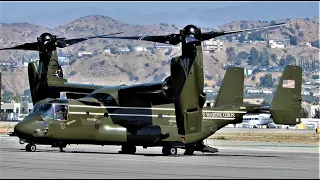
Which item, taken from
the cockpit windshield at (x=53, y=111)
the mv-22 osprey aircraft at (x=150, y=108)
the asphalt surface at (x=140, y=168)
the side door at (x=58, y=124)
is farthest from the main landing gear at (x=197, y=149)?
the asphalt surface at (x=140, y=168)

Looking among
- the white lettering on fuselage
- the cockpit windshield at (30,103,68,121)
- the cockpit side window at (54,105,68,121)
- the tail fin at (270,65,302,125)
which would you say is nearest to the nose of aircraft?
the cockpit windshield at (30,103,68,121)

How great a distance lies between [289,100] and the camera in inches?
2004

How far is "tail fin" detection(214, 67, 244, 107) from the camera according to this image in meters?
52.8

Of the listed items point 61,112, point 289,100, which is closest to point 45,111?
point 61,112

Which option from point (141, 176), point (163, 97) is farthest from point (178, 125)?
point (141, 176)

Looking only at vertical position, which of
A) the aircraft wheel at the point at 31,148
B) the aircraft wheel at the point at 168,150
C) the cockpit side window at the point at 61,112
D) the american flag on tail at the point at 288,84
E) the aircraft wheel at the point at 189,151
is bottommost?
the aircraft wheel at the point at 189,151

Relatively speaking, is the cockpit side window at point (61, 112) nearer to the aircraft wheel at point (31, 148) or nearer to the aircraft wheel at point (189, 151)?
the aircraft wheel at point (31, 148)

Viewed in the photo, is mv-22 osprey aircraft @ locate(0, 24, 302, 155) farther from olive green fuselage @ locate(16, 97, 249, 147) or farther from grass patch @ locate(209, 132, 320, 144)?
grass patch @ locate(209, 132, 320, 144)

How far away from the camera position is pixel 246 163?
40.6m

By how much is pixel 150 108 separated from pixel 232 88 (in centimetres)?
631

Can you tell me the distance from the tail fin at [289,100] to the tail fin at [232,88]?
2.78m

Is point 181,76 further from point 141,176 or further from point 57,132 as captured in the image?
point 141,176

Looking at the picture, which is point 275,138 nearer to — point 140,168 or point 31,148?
point 31,148

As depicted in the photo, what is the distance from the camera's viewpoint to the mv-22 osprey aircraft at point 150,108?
148ft
